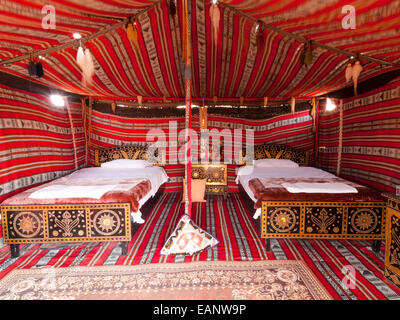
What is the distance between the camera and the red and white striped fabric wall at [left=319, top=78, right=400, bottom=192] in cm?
327

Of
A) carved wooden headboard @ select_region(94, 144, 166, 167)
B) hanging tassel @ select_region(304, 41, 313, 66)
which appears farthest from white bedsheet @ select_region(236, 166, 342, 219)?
carved wooden headboard @ select_region(94, 144, 166, 167)

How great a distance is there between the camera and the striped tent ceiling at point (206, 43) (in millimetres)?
2174

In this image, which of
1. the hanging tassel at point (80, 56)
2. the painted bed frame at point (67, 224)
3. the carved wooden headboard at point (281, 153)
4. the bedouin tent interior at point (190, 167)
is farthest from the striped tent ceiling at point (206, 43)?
the painted bed frame at point (67, 224)

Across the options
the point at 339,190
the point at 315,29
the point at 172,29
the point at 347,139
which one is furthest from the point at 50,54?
the point at 347,139

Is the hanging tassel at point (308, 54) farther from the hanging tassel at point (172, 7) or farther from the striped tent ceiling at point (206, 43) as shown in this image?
the hanging tassel at point (172, 7)

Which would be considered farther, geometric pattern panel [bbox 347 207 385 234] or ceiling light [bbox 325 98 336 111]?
ceiling light [bbox 325 98 336 111]

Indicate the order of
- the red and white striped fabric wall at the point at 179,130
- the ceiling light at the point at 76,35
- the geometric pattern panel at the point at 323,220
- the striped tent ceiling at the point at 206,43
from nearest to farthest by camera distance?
the striped tent ceiling at the point at 206,43 → the ceiling light at the point at 76,35 → the geometric pattern panel at the point at 323,220 → the red and white striped fabric wall at the point at 179,130

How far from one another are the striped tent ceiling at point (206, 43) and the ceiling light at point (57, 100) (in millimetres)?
259

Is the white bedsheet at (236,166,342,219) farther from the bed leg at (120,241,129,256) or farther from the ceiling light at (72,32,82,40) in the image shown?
the ceiling light at (72,32,82,40)

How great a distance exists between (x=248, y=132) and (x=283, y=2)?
12.4 feet

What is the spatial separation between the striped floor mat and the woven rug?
0.14 metres

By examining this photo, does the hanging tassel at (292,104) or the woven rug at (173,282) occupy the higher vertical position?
the hanging tassel at (292,104)

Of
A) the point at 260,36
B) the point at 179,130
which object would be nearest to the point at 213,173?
the point at 179,130
